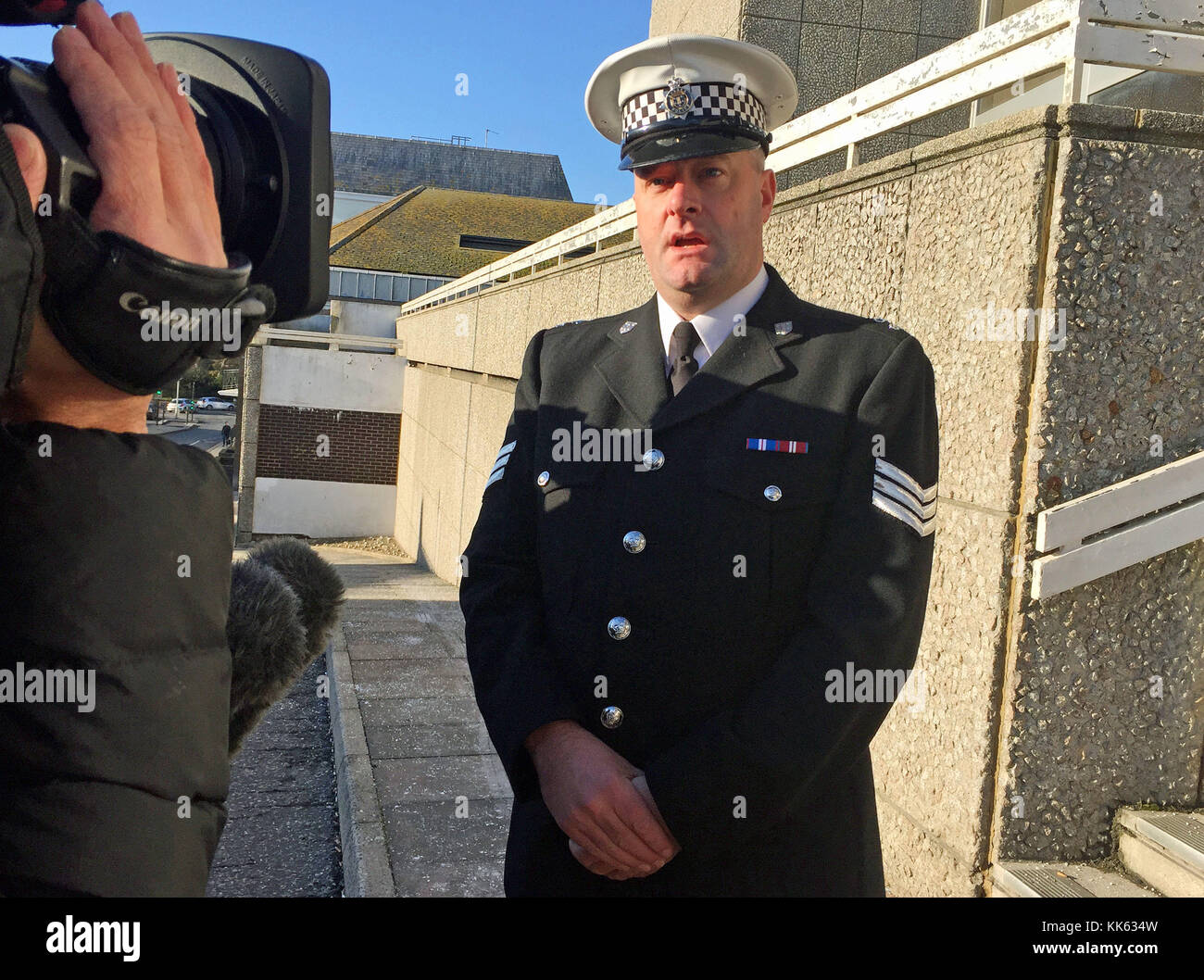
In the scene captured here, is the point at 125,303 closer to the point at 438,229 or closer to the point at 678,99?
the point at 678,99

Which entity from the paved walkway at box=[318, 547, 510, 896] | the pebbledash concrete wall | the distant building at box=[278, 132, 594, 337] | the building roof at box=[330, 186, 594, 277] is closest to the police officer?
the pebbledash concrete wall

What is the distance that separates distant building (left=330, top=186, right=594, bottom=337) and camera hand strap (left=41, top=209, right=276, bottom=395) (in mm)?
30259

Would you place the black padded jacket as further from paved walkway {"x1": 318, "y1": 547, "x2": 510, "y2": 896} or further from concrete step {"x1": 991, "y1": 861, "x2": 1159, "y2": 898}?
paved walkway {"x1": 318, "y1": 547, "x2": 510, "y2": 896}

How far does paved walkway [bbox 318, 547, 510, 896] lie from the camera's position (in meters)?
4.10

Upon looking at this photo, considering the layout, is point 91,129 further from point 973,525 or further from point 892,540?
point 973,525

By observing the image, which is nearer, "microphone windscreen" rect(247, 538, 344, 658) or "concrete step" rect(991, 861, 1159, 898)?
"microphone windscreen" rect(247, 538, 344, 658)

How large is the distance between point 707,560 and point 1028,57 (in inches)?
69.4

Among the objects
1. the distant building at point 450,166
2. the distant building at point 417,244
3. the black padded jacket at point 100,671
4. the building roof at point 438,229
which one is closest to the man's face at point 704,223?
the black padded jacket at point 100,671

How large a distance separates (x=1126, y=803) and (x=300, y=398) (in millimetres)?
23450

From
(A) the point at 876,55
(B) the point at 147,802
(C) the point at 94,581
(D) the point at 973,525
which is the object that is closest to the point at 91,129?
(C) the point at 94,581

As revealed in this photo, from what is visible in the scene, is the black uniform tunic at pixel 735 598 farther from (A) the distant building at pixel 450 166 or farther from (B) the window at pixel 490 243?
(A) the distant building at pixel 450 166

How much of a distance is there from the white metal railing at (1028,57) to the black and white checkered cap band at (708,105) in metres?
0.83

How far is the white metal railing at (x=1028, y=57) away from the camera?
2547 millimetres

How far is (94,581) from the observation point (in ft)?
2.84
